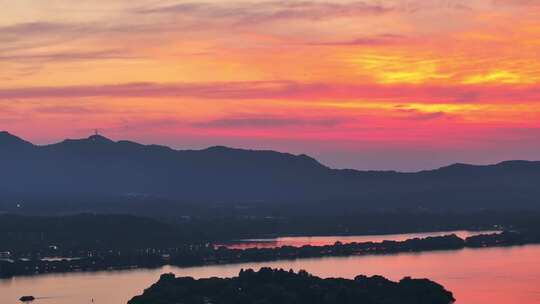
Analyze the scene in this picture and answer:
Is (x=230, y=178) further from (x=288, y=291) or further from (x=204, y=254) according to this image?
(x=288, y=291)

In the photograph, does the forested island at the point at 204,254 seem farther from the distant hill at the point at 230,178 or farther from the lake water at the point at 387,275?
the distant hill at the point at 230,178

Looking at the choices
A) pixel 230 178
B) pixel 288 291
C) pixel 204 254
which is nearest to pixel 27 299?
pixel 288 291

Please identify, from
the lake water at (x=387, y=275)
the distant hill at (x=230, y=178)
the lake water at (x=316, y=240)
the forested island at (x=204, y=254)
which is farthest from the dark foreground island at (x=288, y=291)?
the distant hill at (x=230, y=178)

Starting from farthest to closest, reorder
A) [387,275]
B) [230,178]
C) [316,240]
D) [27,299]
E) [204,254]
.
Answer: [230,178], [316,240], [204,254], [387,275], [27,299]

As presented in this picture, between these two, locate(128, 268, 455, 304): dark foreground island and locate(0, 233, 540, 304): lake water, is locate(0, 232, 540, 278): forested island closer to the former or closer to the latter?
locate(0, 233, 540, 304): lake water

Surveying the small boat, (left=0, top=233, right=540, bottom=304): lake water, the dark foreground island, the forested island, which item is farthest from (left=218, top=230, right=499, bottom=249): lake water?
the dark foreground island
